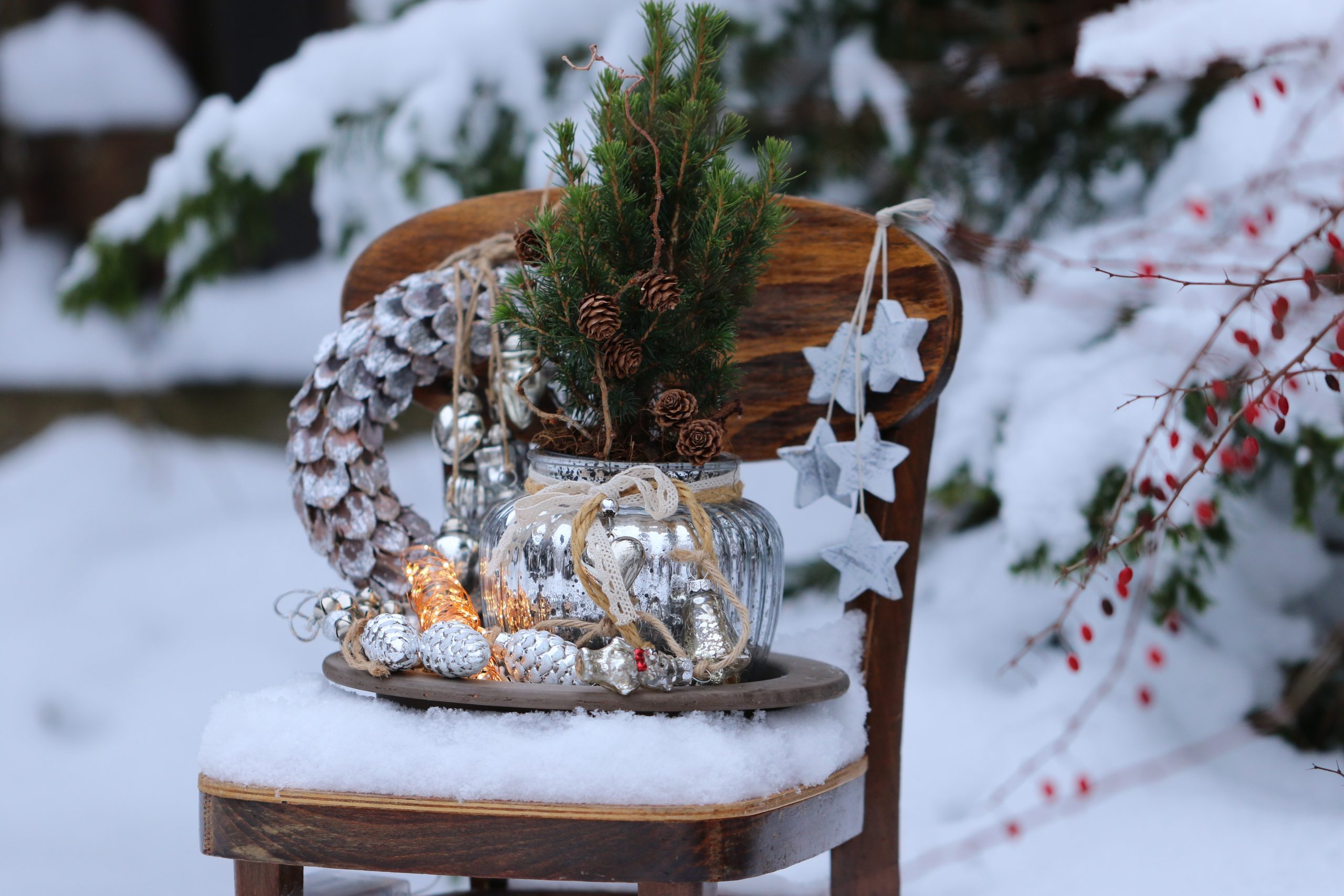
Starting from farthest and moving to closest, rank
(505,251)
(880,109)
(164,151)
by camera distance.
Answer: (164,151)
(880,109)
(505,251)

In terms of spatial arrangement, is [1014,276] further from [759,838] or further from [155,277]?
[155,277]

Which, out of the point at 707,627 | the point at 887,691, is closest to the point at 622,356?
the point at 707,627

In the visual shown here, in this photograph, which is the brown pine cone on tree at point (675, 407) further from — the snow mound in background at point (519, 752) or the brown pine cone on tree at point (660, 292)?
the snow mound in background at point (519, 752)

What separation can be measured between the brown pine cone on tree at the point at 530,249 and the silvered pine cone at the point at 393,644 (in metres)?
0.21

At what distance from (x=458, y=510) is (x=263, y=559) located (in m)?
1.22

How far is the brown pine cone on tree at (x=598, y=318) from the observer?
61 cm

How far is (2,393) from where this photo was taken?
6.79 ft

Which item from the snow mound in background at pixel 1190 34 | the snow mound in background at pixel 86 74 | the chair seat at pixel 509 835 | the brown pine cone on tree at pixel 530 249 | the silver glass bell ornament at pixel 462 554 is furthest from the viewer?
the snow mound in background at pixel 86 74

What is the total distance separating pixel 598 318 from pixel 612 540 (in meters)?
0.11

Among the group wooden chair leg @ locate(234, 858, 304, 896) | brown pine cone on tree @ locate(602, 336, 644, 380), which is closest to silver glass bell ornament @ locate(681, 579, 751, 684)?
brown pine cone on tree @ locate(602, 336, 644, 380)

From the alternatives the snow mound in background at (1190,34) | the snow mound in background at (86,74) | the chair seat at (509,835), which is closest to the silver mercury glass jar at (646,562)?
the chair seat at (509,835)

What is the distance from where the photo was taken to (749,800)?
0.54 m

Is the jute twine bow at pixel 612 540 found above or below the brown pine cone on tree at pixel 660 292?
below

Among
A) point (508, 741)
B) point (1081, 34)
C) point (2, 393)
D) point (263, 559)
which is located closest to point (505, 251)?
point (508, 741)
